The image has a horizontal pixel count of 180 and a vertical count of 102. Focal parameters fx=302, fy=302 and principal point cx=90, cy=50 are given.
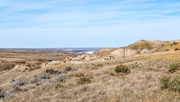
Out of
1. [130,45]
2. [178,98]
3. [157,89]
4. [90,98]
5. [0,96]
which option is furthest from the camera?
[130,45]

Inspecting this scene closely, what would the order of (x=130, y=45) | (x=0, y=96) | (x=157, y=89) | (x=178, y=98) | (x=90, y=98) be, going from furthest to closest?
(x=130, y=45)
(x=0, y=96)
(x=157, y=89)
(x=90, y=98)
(x=178, y=98)

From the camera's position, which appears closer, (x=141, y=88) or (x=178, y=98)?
(x=178, y=98)

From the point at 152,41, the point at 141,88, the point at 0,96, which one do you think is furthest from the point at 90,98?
the point at 152,41

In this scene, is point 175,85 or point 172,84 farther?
point 172,84

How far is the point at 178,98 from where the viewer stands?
1055 cm

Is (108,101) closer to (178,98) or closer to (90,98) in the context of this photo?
(90,98)

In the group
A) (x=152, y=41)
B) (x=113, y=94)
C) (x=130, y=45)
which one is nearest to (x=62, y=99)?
(x=113, y=94)

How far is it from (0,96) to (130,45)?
59.0 metres

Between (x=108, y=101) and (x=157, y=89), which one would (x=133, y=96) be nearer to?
(x=108, y=101)

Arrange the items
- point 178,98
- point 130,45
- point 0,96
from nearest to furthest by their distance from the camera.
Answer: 1. point 178,98
2. point 0,96
3. point 130,45

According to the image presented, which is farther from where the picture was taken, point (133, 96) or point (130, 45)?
point (130, 45)

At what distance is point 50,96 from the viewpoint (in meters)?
13.0

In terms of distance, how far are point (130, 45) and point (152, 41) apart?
22.7 feet

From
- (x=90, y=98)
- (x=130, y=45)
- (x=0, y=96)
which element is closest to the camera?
(x=90, y=98)
